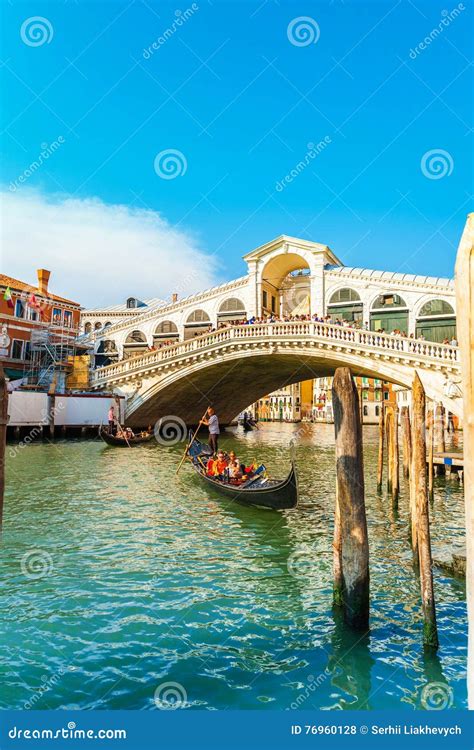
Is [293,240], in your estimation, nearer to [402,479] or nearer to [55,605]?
[402,479]

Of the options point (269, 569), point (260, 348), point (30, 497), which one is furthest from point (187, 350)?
point (269, 569)

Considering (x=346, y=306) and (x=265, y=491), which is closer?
(x=265, y=491)

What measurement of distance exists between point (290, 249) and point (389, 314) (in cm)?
461

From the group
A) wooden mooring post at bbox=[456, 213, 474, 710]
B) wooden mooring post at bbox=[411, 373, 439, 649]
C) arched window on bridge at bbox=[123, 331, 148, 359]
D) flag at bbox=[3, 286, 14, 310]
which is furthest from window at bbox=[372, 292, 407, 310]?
wooden mooring post at bbox=[456, 213, 474, 710]

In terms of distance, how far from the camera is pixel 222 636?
3600 millimetres

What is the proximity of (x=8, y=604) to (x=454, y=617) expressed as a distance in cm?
317

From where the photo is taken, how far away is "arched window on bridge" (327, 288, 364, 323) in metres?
19.9

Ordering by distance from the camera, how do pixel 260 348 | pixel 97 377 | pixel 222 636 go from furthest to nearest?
pixel 97 377 → pixel 260 348 → pixel 222 636

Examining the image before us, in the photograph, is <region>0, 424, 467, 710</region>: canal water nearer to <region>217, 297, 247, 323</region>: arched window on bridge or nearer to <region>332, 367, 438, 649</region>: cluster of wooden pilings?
<region>332, 367, 438, 649</region>: cluster of wooden pilings

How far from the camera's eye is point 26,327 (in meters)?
21.9

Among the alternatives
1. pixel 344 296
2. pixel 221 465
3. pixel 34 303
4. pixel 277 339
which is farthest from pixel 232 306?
pixel 221 465

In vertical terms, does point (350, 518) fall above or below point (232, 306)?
below

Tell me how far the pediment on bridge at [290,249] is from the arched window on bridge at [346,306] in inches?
56.1

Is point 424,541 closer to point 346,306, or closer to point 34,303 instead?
point 346,306
